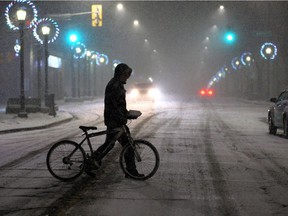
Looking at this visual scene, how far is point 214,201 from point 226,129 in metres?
12.4

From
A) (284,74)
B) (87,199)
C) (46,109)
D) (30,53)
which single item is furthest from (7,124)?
(284,74)

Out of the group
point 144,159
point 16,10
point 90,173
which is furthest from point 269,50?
point 90,173

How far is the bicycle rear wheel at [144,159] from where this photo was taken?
29.2 feet

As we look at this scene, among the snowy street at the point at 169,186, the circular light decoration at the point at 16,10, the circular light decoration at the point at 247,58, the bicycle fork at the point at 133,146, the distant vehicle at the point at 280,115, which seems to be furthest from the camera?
the circular light decoration at the point at 247,58

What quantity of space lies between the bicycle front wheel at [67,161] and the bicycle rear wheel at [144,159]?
0.71 meters

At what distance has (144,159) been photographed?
9000 mm

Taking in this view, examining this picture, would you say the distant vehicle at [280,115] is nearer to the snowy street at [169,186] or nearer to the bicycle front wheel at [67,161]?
the snowy street at [169,186]

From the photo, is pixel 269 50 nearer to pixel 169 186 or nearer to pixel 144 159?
pixel 144 159

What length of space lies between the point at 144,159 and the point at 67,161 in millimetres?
1296

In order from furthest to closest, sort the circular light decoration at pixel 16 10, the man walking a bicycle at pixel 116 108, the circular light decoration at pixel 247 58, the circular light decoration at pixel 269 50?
1. the circular light decoration at pixel 247 58
2. the circular light decoration at pixel 269 50
3. the circular light decoration at pixel 16 10
4. the man walking a bicycle at pixel 116 108

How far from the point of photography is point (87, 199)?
7.35m

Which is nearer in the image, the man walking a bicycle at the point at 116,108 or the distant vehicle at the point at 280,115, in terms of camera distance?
the man walking a bicycle at the point at 116,108

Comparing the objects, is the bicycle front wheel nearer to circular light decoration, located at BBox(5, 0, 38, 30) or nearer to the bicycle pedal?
the bicycle pedal

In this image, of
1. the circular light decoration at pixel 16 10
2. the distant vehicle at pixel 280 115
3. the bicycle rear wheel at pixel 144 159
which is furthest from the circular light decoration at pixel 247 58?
the bicycle rear wheel at pixel 144 159
